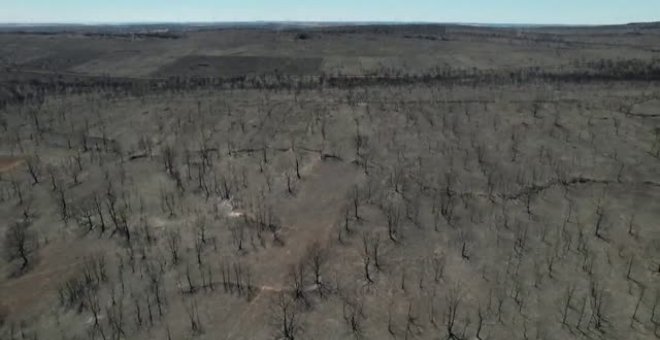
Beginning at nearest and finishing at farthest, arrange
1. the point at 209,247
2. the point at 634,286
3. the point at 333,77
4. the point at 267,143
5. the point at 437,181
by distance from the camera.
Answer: the point at 634,286
the point at 209,247
the point at 437,181
the point at 267,143
the point at 333,77

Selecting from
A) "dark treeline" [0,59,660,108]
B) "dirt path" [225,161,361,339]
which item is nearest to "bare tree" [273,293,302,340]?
"dirt path" [225,161,361,339]

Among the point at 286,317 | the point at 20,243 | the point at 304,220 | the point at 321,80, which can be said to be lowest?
the point at 286,317

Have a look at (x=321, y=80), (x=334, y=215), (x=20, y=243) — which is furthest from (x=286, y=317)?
(x=321, y=80)

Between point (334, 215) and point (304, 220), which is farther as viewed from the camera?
point (334, 215)

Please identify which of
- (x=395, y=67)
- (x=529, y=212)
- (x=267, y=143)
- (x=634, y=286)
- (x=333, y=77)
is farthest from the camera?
(x=395, y=67)

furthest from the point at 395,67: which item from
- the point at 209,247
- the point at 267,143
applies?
the point at 209,247

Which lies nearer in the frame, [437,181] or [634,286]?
[634,286]

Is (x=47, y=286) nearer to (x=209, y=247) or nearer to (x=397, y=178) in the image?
(x=209, y=247)

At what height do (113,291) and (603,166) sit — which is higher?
(603,166)

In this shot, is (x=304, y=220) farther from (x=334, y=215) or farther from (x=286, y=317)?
(x=286, y=317)
